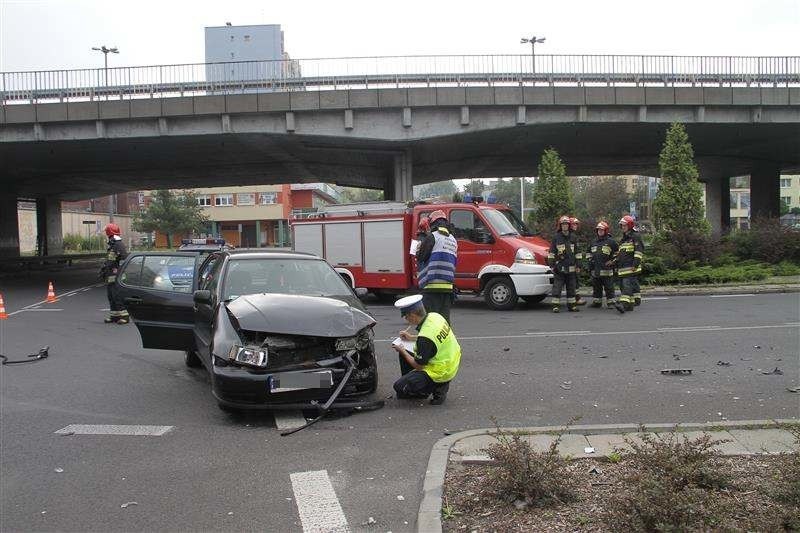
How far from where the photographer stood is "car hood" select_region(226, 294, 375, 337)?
18.7 feet

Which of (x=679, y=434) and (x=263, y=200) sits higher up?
(x=263, y=200)

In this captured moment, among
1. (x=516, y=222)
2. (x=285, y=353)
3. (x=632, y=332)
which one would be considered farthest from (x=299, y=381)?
(x=516, y=222)

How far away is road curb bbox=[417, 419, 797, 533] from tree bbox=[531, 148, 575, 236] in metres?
16.1

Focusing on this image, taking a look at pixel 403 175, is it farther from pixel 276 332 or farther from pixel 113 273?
pixel 276 332

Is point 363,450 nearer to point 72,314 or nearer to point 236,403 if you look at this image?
point 236,403

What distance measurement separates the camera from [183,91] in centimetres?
2277

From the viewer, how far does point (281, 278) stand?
7047 mm

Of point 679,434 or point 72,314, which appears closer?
point 679,434

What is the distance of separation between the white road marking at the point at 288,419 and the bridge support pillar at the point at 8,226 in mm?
37045

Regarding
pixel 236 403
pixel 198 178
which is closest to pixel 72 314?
pixel 236 403

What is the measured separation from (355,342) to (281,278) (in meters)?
1.50

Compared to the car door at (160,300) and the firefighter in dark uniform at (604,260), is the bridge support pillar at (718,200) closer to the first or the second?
the firefighter in dark uniform at (604,260)

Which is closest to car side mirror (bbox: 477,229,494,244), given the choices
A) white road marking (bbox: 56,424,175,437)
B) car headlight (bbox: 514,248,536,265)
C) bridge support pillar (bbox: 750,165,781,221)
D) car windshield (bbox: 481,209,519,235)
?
car windshield (bbox: 481,209,519,235)

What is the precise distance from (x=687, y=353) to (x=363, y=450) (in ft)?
17.7
